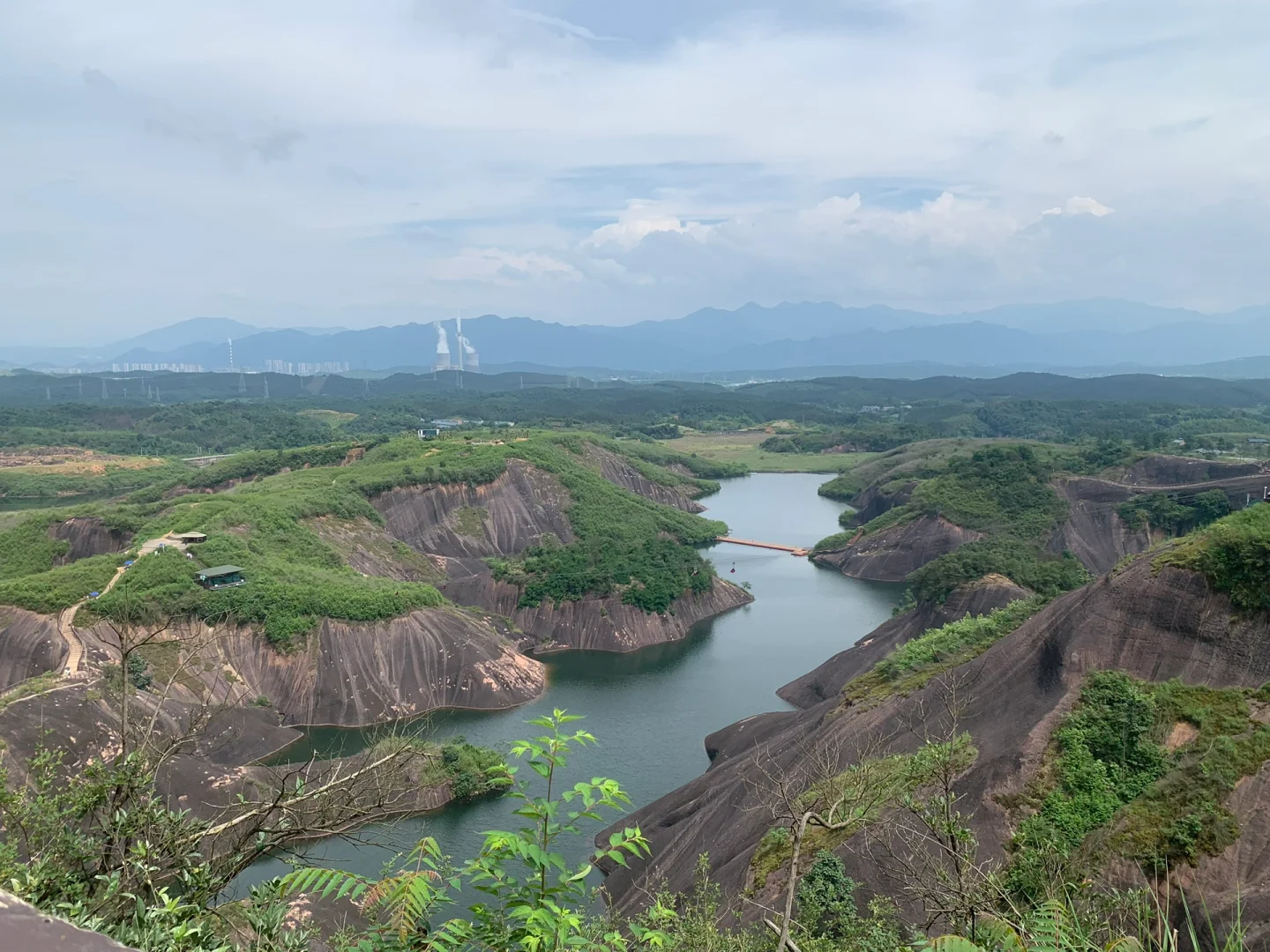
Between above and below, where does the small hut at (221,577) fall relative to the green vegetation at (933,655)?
below

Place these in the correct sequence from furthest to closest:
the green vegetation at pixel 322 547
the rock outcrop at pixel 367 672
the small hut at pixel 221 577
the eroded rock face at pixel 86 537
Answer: the eroded rock face at pixel 86 537 → the small hut at pixel 221 577 → the green vegetation at pixel 322 547 → the rock outcrop at pixel 367 672

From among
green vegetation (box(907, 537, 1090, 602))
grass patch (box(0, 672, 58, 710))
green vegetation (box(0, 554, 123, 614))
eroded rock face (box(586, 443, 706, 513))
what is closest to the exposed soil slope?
eroded rock face (box(586, 443, 706, 513))

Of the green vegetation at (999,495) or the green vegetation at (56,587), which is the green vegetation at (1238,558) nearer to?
the green vegetation at (56,587)

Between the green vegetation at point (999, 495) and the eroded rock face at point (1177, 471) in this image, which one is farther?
the eroded rock face at point (1177, 471)

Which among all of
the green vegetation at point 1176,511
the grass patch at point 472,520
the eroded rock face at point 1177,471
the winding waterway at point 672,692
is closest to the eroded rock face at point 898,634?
the winding waterway at point 672,692

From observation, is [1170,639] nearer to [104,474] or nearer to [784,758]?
[784,758]

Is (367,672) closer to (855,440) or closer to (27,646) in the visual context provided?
(27,646)

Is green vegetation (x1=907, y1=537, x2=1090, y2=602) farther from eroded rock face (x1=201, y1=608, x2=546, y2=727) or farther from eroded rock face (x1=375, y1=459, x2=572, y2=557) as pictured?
eroded rock face (x1=375, y1=459, x2=572, y2=557)

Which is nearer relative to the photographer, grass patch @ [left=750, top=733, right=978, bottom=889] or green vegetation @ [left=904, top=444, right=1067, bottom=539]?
grass patch @ [left=750, top=733, right=978, bottom=889]
